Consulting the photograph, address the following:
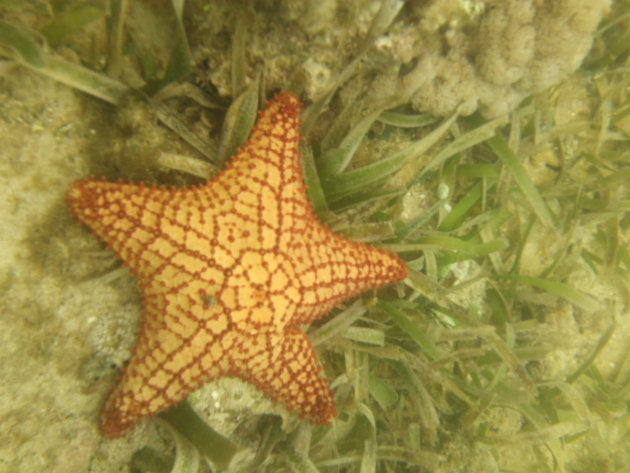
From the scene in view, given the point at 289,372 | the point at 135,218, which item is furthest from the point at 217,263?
the point at 289,372

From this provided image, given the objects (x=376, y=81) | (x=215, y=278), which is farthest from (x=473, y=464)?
(x=376, y=81)

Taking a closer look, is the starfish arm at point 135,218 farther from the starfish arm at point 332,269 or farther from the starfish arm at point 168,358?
the starfish arm at point 332,269

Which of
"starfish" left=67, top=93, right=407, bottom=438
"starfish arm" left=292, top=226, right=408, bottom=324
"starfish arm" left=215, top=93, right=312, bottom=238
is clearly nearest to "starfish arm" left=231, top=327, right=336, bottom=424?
"starfish" left=67, top=93, right=407, bottom=438

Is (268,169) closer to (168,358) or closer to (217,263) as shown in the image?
(217,263)

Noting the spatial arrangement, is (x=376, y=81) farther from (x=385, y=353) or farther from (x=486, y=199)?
(x=385, y=353)

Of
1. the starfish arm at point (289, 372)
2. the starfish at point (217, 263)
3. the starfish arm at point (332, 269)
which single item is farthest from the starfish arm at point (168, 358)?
the starfish arm at point (332, 269)
